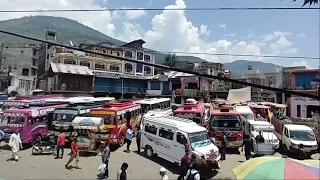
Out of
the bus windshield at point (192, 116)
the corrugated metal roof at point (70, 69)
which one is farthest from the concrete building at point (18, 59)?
the bus windshield at point (192, 116)

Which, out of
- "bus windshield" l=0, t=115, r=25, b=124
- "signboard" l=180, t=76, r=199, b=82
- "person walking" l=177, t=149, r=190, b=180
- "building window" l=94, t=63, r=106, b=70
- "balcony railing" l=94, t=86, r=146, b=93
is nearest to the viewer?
"person walking" l=177, t=149, r=190, b=180

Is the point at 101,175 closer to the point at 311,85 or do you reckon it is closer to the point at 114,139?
the point at 114,139

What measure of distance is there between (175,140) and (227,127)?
5.24 metres

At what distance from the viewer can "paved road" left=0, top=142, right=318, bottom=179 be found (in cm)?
1508

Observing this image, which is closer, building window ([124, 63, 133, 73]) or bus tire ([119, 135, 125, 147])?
bus tire ([119, 135, 125, 147])

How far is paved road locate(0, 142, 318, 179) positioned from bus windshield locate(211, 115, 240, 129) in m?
1.91

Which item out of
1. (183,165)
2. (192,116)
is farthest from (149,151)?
(183,165)

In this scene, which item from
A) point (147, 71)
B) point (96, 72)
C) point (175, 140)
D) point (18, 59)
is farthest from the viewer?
point (18, 59)

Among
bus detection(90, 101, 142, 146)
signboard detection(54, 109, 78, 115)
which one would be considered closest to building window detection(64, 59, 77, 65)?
signboard detection(54, 109, 78, 115)

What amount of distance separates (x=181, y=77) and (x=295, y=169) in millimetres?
45988

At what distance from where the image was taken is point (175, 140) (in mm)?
16484

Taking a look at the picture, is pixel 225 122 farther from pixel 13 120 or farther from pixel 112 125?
pixel 13 120

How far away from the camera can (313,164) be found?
8.59 meters

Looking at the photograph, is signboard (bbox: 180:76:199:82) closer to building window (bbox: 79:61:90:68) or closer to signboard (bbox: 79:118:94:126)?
building window (bbox: 79:61:90:68)
